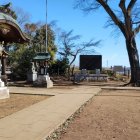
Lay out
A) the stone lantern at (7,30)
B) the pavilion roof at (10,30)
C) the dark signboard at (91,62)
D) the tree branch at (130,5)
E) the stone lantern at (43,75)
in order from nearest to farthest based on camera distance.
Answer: the pavilion roof at (10,30) → the stone lantern at (7,30) → the stone lantern at (43,75) → the tree branch at (130,5) → the dark signboard at (91,62)

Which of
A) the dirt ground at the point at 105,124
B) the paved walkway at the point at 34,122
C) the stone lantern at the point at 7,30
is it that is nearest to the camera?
the paved walkway at the point at 34,122

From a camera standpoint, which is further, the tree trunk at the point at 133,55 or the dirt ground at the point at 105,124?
the tree trunk at the point at 133,55

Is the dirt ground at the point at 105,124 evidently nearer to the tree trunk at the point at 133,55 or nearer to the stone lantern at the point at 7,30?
the stone lantern at the point at 7,30

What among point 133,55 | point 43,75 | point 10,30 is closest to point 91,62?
point 133,55

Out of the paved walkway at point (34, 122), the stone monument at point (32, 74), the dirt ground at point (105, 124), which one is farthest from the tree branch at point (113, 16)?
the paved walkway at point (34, 122)

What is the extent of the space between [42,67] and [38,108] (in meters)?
16.4

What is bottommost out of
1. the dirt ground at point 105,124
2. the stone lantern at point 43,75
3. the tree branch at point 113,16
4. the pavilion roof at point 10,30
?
the dirt ground at point 105,124

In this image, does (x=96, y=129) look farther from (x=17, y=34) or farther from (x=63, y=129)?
(x=17, y=34)

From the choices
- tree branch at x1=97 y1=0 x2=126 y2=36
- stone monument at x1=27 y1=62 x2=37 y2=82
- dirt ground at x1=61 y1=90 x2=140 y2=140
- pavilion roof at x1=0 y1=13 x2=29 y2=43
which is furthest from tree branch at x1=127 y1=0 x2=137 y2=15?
dirt ground at x1=61 y1=90 x2=140 y2=140

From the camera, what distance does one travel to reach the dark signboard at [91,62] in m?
43.3

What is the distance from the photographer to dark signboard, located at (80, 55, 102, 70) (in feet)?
142

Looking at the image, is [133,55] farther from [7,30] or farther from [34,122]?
[34,122]

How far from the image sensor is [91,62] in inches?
1721

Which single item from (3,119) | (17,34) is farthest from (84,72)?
(3,119)
